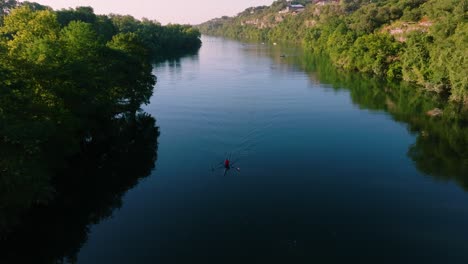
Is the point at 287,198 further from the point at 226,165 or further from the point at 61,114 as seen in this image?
the point at 61,114

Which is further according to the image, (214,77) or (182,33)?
(182,33)

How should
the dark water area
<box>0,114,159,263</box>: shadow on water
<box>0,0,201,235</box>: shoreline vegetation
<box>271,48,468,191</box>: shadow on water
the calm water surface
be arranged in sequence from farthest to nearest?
1. <box>271,48,468,191</box>: shadow on water
2. <box>0,114,159,263</box>: shadow on water
3. the dark water area
4. the calm water surface
5. <box>0,0,201,235</box>: shoreline vegetation

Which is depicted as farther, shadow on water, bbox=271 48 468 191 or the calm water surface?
shadow on water, bbox=271 48 468 191

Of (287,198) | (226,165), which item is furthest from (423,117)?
(226,165)

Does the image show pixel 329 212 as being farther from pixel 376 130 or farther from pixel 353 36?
pixel 353 36

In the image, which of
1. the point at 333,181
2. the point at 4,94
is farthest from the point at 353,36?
the point at 4,94

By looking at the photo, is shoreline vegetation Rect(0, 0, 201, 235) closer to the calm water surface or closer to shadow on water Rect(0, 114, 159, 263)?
shadow on water Rect(0, 114, 159, 263)

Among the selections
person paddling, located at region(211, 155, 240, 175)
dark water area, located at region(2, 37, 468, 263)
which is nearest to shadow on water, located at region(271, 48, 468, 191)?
dark water area, located at region(2, 37, 468, 263)
